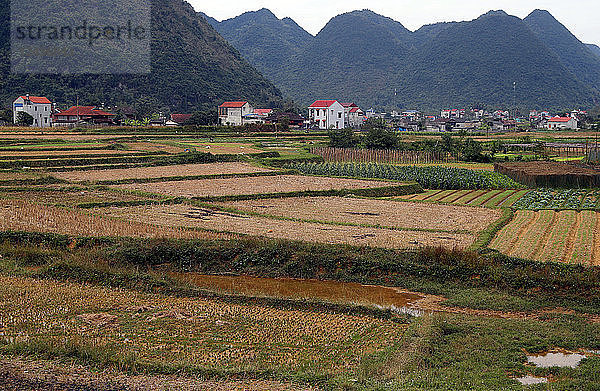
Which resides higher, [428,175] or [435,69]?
[435,69]

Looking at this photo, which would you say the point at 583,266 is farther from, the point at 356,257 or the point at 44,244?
the point at 44,244

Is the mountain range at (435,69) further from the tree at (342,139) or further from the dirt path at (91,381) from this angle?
the dirt path at (91,381)

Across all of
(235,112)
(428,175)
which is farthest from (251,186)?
(235,112)

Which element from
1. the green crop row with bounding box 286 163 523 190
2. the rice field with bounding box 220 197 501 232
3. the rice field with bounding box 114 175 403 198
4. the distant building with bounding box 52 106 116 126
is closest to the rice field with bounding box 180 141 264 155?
the green crop row with bounding box 286 163 523 190

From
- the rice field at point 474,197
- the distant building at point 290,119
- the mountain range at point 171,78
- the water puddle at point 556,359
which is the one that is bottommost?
the water puddle at point 556,359

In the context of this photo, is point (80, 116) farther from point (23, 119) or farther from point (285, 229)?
point (285, 229)

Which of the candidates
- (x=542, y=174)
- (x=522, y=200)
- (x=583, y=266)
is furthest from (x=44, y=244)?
(x=542, y=174)

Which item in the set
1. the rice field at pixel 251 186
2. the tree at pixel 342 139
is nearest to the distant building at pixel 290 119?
the tree at pixel 342 139
